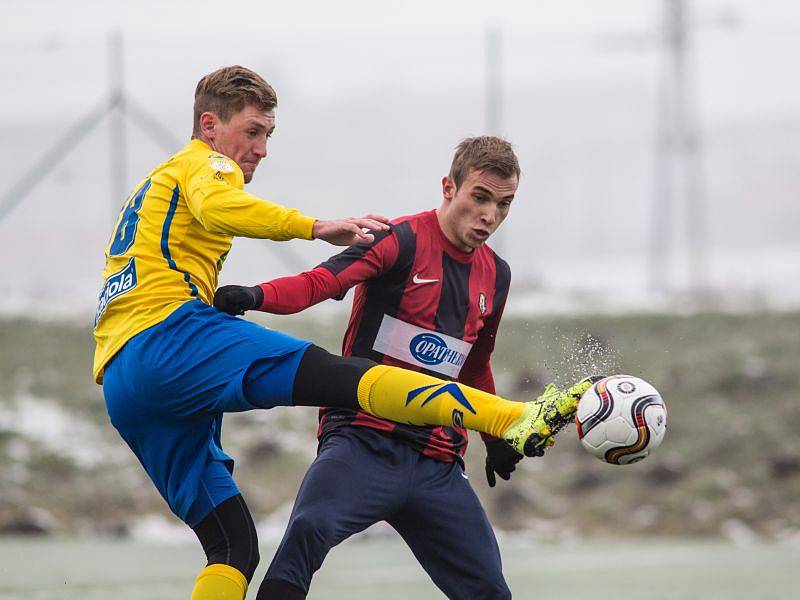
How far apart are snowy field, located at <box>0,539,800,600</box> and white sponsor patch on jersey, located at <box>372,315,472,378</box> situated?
3.23 meters

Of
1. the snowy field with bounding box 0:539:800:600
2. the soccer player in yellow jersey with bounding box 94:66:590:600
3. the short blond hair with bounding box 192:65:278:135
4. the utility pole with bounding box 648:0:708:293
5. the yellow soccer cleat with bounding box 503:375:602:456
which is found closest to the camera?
the yellow soccer cleat with bounding box 503:375:602:456

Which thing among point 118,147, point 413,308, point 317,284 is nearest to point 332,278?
point 317,284

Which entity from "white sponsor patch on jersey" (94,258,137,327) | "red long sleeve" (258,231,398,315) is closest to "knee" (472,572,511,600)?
"red long sleeve" (258,231,398,315)

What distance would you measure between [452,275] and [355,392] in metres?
0.84

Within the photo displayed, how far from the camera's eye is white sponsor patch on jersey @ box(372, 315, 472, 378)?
189 inches

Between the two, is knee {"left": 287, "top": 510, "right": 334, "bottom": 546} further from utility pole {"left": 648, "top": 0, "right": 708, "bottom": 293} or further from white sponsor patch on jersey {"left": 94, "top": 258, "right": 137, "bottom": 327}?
utility pole {"left": 648, "top": 0, "right": 708, "bottom": 293}

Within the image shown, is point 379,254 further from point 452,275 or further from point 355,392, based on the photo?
point 355,392

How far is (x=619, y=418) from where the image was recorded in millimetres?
4195

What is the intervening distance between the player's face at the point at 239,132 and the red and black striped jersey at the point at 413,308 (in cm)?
49

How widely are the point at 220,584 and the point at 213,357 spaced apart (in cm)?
82

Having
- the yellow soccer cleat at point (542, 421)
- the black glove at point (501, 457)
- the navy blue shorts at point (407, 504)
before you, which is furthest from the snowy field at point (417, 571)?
the yellow soccer cleat at point (542, 421)

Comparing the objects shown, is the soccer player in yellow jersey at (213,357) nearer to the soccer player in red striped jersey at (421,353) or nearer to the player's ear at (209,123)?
the player's ear at (209,123)

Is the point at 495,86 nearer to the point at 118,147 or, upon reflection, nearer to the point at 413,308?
the point at 118,147

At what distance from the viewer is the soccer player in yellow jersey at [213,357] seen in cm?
421
